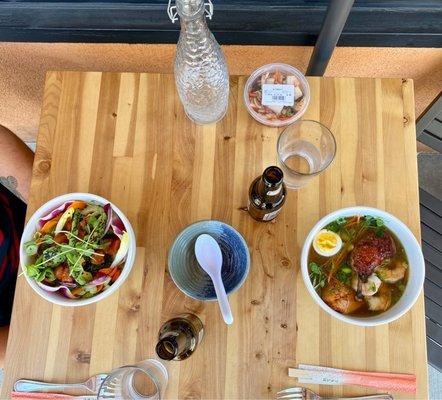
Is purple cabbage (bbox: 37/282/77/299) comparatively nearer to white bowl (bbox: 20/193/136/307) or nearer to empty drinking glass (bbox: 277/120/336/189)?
white bowl (bbox: 20/193/136/307)

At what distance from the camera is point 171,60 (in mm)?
1233

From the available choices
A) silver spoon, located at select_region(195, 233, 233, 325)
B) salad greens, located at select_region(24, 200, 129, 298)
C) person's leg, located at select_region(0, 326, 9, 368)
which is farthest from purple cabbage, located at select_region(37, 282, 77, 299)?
person's leg, located at select_region(0, 326, 9, 368)

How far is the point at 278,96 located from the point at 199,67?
19 cm

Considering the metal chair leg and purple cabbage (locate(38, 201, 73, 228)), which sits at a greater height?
the metal chair leg

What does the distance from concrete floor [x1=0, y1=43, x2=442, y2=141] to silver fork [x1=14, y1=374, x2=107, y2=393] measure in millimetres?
827

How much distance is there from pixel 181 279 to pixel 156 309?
0.10m

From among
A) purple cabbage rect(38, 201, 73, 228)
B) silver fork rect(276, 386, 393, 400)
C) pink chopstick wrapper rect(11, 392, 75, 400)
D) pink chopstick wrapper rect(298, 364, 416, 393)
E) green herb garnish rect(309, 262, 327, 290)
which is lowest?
pink chopstick wrapper rect(11, 392, 75, 400)

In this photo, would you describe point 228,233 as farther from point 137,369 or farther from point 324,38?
point 324,38

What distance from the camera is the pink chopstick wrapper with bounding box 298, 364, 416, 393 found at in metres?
0.75

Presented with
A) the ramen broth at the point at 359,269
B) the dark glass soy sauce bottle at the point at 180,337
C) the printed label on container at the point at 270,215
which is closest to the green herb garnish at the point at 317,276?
the ramen broth at the point at 359,269

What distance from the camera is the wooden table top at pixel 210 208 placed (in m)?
0.78

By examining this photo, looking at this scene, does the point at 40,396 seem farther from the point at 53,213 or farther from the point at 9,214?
the point at 9,214

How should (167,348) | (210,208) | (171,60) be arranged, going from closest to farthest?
Answer: (167,348) < (210,208) < (171,60)

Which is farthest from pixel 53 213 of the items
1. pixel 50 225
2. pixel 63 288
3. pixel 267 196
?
pixel 267 196
